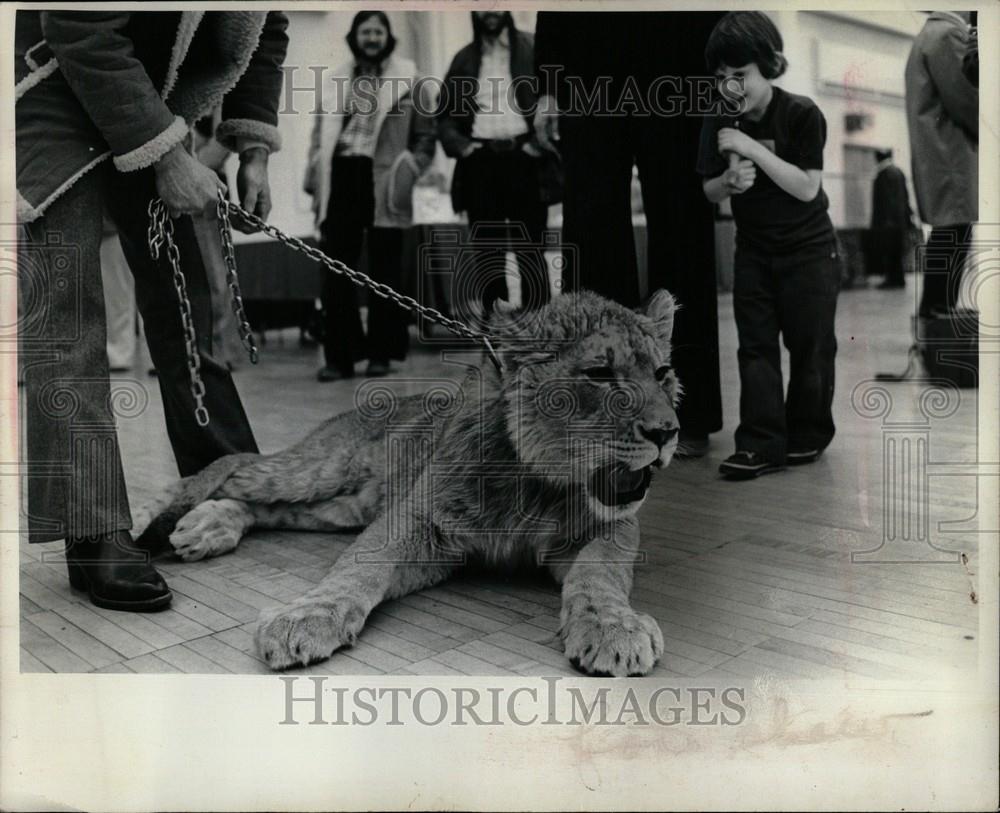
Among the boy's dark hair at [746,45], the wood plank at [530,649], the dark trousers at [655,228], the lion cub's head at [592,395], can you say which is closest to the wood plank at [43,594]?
the wood plank at [530,649]

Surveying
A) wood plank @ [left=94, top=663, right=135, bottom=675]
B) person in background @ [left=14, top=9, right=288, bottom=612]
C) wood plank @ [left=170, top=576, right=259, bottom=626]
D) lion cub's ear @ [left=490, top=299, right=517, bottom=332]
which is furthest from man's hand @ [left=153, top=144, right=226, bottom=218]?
wood plank @ [left=94, top=663, right=135, bottom=675]

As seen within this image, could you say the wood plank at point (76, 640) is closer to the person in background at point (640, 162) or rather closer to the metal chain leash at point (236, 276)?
the metal chain leash at point (236, 276)

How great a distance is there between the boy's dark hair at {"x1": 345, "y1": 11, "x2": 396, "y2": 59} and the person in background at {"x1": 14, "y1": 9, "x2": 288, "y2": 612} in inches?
9.7

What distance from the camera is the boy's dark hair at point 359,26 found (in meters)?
3.48

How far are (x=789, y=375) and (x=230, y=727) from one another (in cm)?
223

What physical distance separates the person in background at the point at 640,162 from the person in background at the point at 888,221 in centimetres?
56

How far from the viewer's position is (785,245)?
12.6 feet

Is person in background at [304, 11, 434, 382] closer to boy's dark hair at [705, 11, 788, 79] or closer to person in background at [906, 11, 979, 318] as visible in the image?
boy's dark hair at [705, 11, 788, 79]

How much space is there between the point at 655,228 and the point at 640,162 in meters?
0.26

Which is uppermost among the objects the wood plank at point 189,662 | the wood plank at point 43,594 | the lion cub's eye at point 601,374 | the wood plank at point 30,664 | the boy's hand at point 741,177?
the boy's hand at point 741,177

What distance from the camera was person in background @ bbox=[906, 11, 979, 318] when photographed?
11.2 feet

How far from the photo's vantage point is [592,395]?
11.3 feet

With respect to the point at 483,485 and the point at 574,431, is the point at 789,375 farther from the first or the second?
the point at 483,485

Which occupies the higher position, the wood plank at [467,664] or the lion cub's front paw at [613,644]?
the lion cub's front paw at [613,644]
